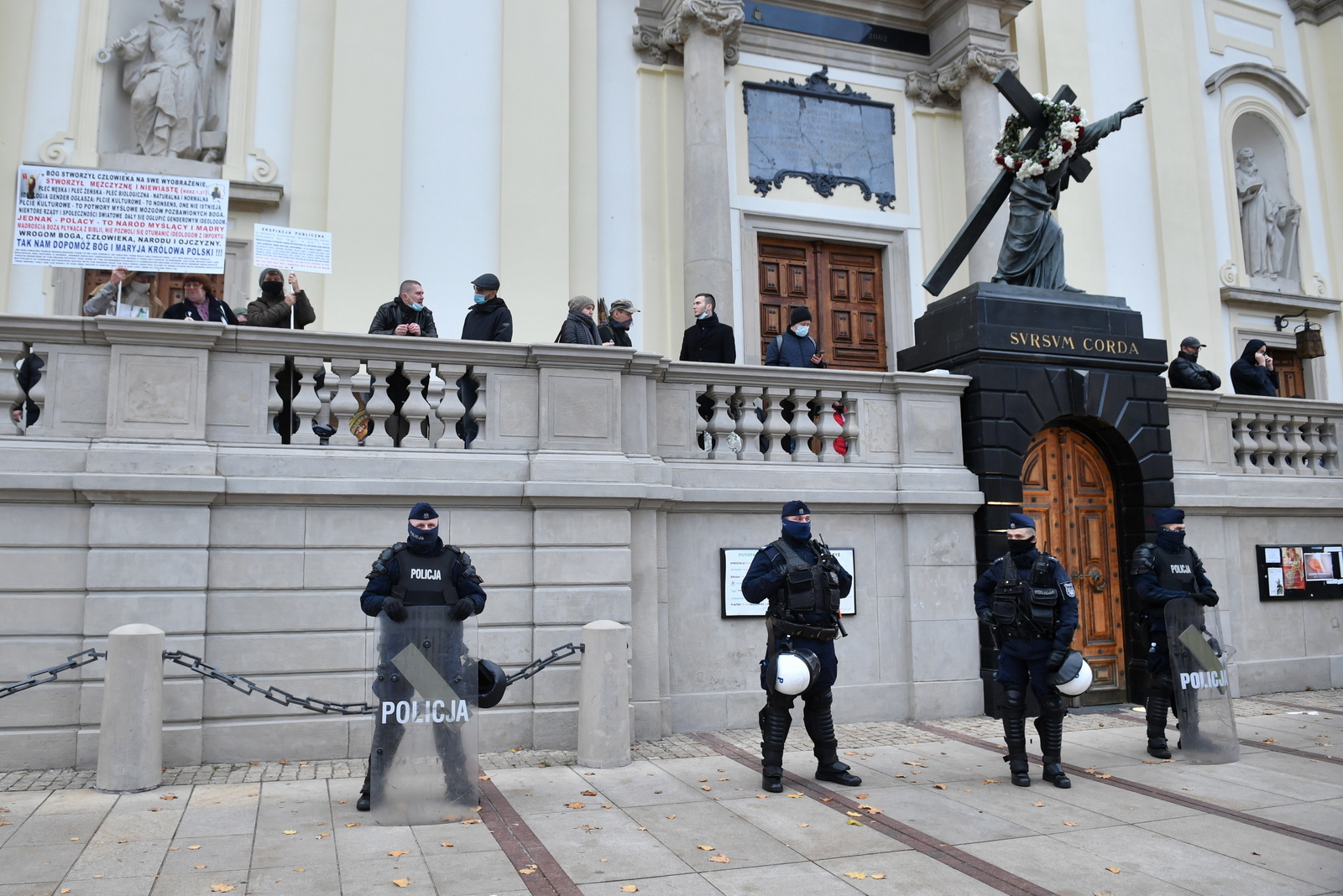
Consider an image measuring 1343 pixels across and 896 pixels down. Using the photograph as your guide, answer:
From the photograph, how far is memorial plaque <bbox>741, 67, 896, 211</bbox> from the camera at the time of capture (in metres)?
16.8

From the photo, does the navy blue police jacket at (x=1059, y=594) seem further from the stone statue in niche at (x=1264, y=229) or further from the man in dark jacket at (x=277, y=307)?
the stone statue in niche at (x=1264, y=229)

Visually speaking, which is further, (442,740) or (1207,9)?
(1207,9)

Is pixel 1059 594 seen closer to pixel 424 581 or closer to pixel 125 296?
pixel 424 581

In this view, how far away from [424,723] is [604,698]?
6.37ft

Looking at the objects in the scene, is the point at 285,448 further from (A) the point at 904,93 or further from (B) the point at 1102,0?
(B) the point at 1102,0

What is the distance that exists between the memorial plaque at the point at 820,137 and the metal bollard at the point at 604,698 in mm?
10072

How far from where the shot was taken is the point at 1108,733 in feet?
33.9

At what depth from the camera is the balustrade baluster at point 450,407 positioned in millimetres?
9344

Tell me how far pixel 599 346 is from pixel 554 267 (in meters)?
5.44

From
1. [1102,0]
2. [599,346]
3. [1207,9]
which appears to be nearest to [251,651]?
[599,346]

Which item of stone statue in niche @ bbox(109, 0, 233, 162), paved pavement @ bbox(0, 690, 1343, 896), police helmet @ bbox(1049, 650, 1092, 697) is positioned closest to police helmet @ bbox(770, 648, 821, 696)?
paved pavement @ bbox(0, 690, 1343, 896)

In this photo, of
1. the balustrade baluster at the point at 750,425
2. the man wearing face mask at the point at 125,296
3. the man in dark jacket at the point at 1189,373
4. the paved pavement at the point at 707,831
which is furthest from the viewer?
the man in dark jacket at the point at 1189,373

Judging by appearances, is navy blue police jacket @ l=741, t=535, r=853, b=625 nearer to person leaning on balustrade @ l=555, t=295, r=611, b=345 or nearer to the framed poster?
the framed poster

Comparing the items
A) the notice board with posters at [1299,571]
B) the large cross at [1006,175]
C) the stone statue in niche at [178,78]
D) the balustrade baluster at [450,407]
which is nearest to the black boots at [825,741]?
the balustrade baluster at [450,407]
